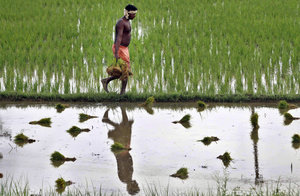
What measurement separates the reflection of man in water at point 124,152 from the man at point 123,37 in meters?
0.72

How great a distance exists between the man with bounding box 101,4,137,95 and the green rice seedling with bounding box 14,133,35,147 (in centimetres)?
228

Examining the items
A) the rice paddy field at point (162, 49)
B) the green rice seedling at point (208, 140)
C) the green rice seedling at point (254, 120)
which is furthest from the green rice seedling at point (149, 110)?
the green rice seedling at point (208, 140)

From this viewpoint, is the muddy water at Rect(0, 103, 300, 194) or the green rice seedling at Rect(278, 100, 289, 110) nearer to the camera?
the muddy water at Rect(0, 103, 300, 194)

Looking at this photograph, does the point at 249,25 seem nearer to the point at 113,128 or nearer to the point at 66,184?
the point at 113,128

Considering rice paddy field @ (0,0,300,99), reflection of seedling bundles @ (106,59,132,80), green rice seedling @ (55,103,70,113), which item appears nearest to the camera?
green rice seedling @ (55,103,70,113)

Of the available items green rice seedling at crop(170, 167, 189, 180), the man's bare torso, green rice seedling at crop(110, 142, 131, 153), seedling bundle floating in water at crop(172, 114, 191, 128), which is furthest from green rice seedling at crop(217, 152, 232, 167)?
the man's bare torso

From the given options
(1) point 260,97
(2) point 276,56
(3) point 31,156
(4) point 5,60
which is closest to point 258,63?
(2) point 276,56

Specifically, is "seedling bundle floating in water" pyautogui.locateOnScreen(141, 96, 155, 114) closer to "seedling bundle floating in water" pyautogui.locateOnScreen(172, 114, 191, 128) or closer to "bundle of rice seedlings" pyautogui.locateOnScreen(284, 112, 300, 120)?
"seedling bundle floating in water" pyautogui.locateOnScreen(172, 114, 191, 128)

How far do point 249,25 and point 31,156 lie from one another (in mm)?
7227

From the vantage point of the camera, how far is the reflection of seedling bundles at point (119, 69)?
8172 mm

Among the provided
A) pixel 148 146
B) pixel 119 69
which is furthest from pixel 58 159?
pixel 119 69

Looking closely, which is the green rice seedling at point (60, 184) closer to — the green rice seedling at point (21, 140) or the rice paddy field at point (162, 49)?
the green rice seedling at point (21, 140)

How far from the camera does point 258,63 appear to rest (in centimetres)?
949

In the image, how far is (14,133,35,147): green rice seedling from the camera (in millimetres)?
6154
